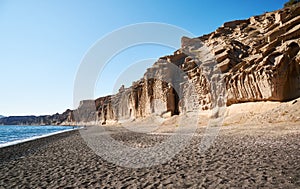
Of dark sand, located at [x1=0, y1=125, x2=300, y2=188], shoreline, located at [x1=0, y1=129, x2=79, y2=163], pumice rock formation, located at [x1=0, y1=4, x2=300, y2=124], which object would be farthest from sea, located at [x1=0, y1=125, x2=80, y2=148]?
pumice rock formation, located at [x1=0, y1=4, x2=300, y2=124]

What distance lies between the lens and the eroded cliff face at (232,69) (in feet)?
72.8

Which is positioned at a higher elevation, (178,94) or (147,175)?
(178,94)

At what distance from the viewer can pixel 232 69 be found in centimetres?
2788

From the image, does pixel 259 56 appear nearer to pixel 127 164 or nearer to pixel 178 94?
pixel 178 94

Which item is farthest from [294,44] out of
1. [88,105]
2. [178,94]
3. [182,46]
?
[88,105]

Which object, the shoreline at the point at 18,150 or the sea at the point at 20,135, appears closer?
the shoreline at the point at 18,150

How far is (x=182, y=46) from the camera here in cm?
4503

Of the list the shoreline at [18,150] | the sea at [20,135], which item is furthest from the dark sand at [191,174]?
the sea at [20,135]

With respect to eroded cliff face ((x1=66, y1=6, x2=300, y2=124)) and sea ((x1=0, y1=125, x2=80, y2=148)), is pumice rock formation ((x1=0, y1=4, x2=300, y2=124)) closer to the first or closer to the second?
eroded cliff face ((x1=66, y1=6, x2=300, y2=124))

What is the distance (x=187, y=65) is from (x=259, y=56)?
1477 centimetres

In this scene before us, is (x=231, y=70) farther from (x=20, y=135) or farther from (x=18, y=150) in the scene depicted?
(x=20, y=135)

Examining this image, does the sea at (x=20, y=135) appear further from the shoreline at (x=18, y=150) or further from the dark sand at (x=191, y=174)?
the dark sand at (x=191, y=174)

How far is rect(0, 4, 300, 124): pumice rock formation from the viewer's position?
2222 centimetres

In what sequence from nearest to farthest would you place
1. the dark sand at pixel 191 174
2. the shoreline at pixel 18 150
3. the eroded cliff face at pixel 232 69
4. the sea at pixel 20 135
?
the dark sand at pixel 191 174 → the shoreline at pixel 18 150 → the eroded cliff face at pixel 232 69 → the sea at pixel 20 135
